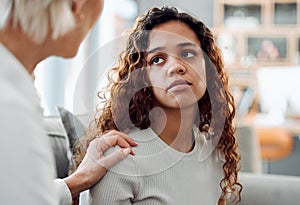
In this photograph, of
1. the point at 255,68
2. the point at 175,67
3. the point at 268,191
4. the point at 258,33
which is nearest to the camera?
the point at 175,67

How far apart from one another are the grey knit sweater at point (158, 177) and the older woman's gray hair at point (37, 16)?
284 millimetres

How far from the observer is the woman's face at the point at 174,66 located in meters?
0.78

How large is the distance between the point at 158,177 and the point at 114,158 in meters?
0.08

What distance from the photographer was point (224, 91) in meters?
0.89

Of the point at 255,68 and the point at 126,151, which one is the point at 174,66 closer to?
the point at 126,151

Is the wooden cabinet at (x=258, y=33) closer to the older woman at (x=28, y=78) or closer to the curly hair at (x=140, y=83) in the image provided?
the curly hair at (x=140, y=83)

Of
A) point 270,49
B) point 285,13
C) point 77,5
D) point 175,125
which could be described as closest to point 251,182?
point 175,125

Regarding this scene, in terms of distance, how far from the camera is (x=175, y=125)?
0.84 meters

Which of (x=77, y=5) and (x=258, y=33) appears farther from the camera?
(x=258, y=33)

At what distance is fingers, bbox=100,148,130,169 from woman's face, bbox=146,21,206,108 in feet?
0.32

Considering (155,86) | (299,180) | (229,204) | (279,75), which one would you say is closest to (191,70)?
(155,86)

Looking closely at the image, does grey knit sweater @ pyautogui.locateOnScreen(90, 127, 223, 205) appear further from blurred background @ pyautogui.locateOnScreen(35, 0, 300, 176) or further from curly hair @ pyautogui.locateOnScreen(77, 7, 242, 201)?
blurred background @ pyautogui.locateOnScreen(35, 0, 300, 176)

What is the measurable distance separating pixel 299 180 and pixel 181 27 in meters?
0.77

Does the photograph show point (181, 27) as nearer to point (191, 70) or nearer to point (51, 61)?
point (191, 70)
